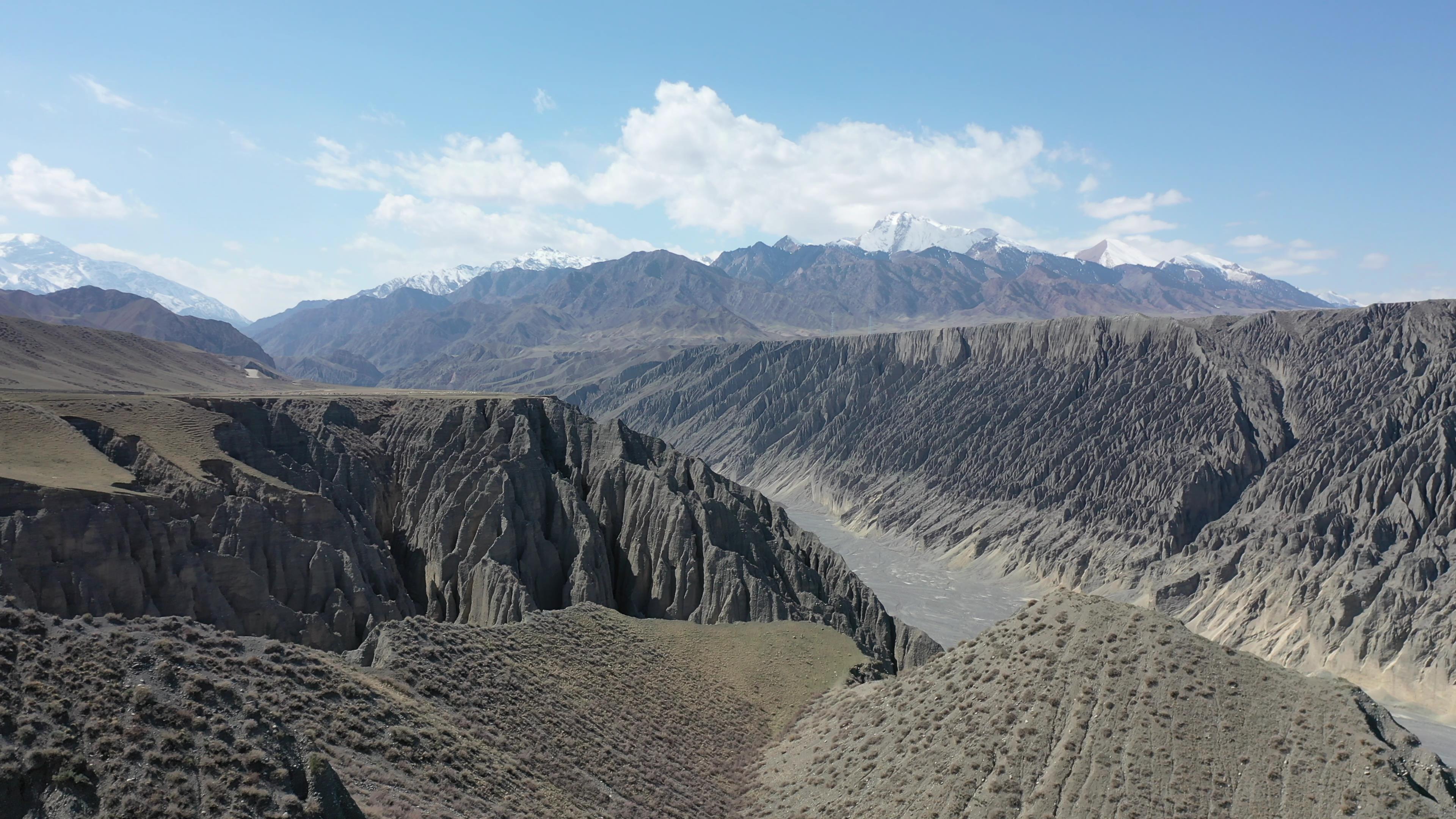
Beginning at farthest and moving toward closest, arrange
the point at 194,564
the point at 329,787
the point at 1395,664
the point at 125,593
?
the point at 1395,664 → the point at 194,564 → the point at 125,593 → the point at 329,787

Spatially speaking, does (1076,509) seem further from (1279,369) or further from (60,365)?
(60,365)

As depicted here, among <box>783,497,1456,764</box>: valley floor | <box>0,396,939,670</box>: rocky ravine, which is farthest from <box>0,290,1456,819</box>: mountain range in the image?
<box>783,497,1456,764</box>: valley floor

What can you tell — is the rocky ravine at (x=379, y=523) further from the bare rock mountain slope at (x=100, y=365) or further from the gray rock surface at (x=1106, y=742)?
the bare rock mountain slope at (x=100, y=365)

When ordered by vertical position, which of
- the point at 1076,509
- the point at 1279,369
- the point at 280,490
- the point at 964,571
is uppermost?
the point at 1279,369

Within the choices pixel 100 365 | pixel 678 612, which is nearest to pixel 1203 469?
pixel 678 612

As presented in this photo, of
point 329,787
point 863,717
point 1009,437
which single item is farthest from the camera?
point 1009,437

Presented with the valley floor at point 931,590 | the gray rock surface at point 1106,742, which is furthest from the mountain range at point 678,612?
the valley floor at point 931,590

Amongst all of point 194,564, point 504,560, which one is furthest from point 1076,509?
point 194,564
